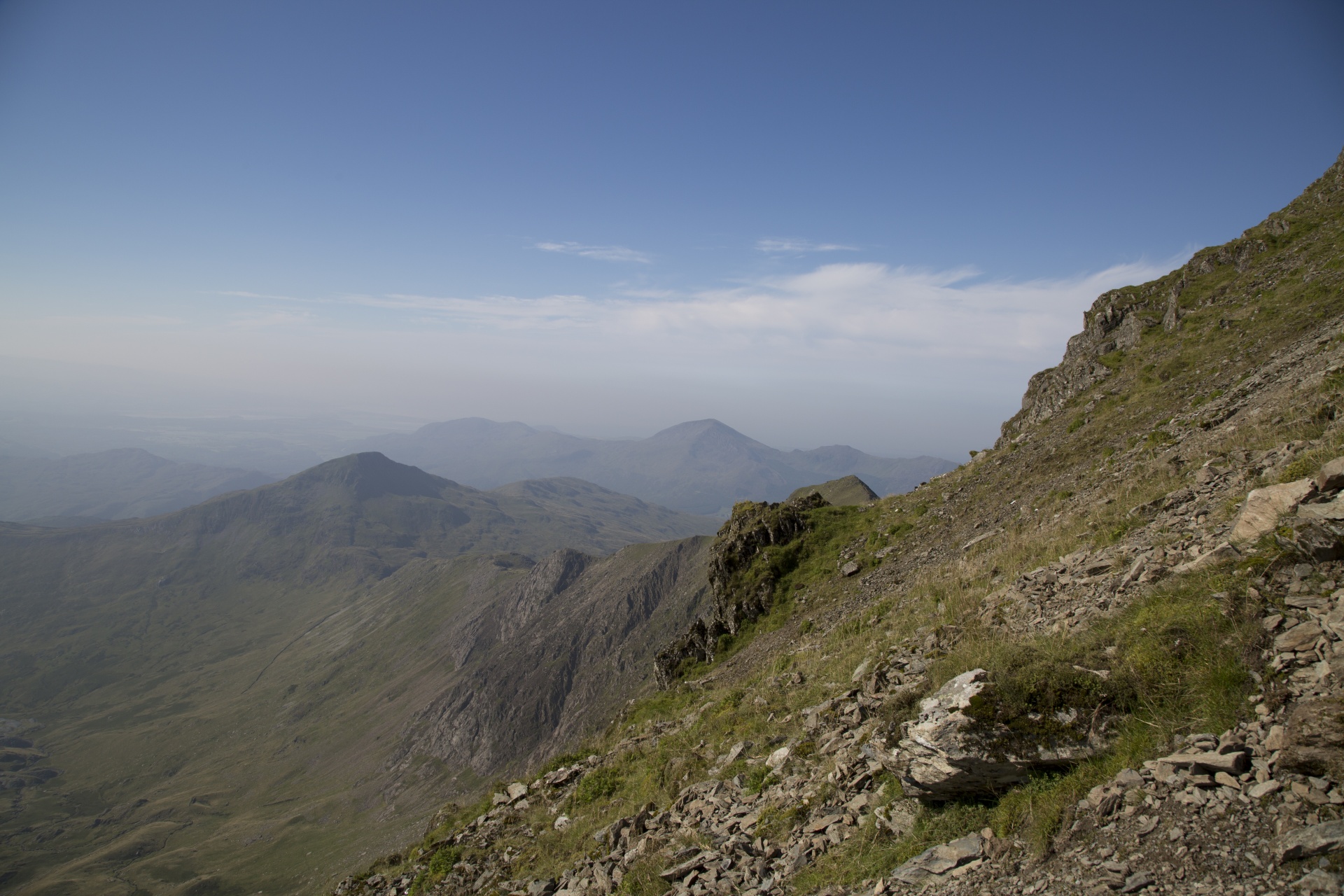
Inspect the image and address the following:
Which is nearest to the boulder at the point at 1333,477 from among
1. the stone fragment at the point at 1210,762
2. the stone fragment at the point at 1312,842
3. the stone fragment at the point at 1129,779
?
the stone fragment at the point at 1210,762

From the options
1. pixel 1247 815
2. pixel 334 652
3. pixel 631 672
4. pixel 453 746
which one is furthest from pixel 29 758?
pixel 1247 815

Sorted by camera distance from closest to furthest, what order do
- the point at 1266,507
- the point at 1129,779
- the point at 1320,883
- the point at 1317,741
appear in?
1. the point at 1320,883
2. the point at 1317,741
3. the point at 1129,779
4. the point at 1266,507

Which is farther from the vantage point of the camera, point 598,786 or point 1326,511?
point 598,786

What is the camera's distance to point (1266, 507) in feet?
26.4

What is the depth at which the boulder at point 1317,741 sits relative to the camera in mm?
4656

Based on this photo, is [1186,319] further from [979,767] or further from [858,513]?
[979,767]

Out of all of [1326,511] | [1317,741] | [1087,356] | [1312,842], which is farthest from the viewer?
[1087,356]

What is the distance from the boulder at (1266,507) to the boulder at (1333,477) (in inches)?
3.4

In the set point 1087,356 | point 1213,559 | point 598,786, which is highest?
point 1087,356

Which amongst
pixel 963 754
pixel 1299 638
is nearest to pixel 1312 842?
pixel 1299 638

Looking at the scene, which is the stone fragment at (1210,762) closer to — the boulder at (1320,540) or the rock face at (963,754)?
the rock face at (963,754)

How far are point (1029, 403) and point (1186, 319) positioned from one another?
10.1m

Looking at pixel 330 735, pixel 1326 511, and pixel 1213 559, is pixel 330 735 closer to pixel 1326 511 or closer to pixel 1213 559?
pixel 1213 559

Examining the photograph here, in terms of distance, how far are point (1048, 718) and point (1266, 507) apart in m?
4.93
